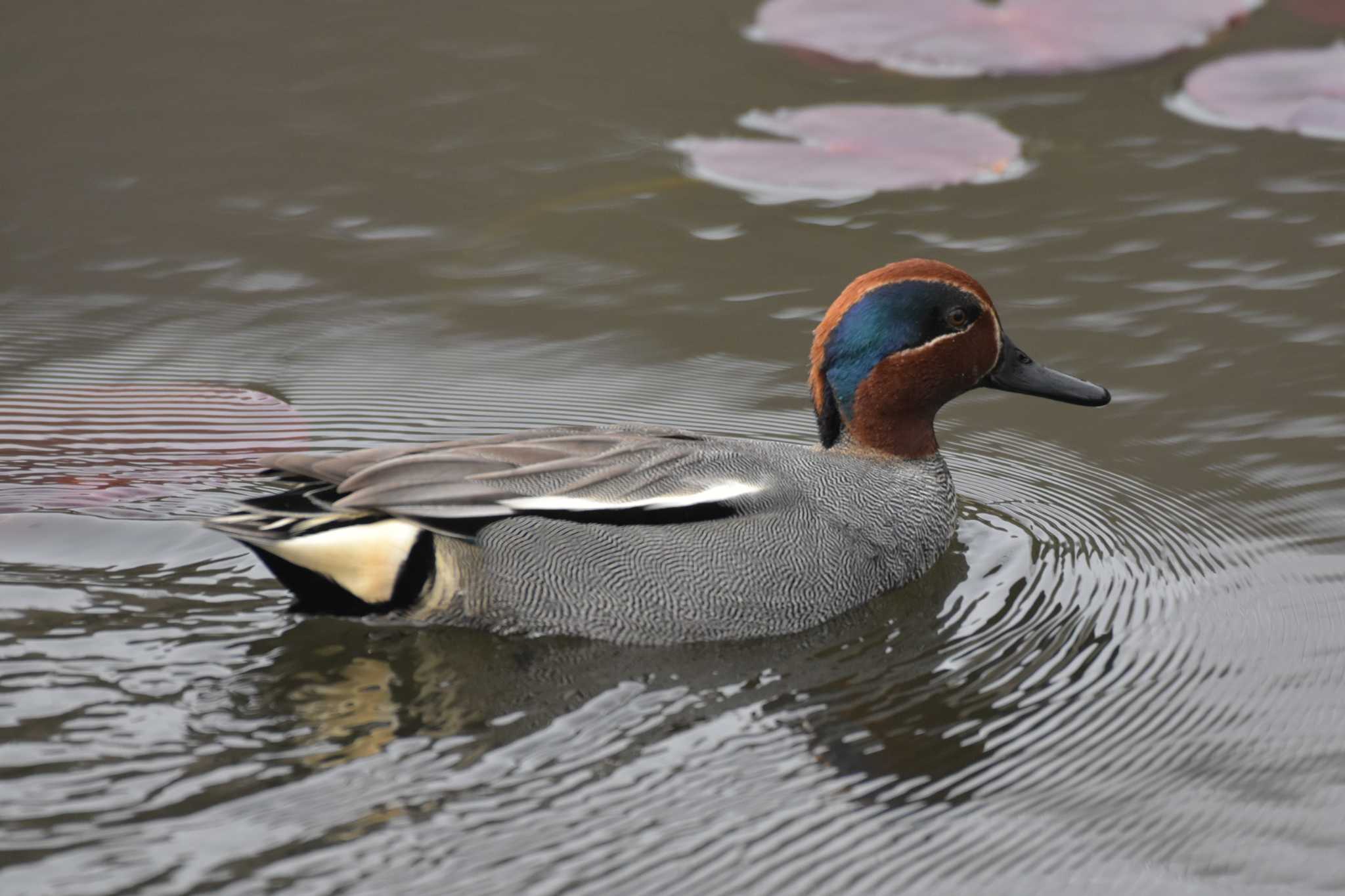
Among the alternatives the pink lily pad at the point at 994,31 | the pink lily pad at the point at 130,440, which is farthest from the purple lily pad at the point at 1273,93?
the pink lily pad at the point at 130,440

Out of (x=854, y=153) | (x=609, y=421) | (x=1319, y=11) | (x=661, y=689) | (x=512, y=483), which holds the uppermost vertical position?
(x=1319, y=11)

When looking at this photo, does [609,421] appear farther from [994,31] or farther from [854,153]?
[994,31]

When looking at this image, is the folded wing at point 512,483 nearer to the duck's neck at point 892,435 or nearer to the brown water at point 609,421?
the brown water at point 609,421

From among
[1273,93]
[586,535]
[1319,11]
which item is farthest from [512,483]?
[1319,11]

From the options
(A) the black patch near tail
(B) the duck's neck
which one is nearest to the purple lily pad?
(B) the duck's neck

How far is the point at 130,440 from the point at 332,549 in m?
1.49

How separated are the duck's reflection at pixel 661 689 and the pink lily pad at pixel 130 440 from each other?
100 centimetres

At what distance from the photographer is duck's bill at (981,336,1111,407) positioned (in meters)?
5.60

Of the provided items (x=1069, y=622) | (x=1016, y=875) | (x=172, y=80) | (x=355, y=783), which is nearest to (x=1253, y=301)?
(x=1069, y=622)

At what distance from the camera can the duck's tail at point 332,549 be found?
4770 mm

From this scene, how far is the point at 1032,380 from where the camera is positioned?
222 inches

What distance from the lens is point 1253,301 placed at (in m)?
6.75

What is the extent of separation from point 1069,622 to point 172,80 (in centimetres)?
610

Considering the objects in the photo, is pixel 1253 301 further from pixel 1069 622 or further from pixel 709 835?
pixel 709 835
